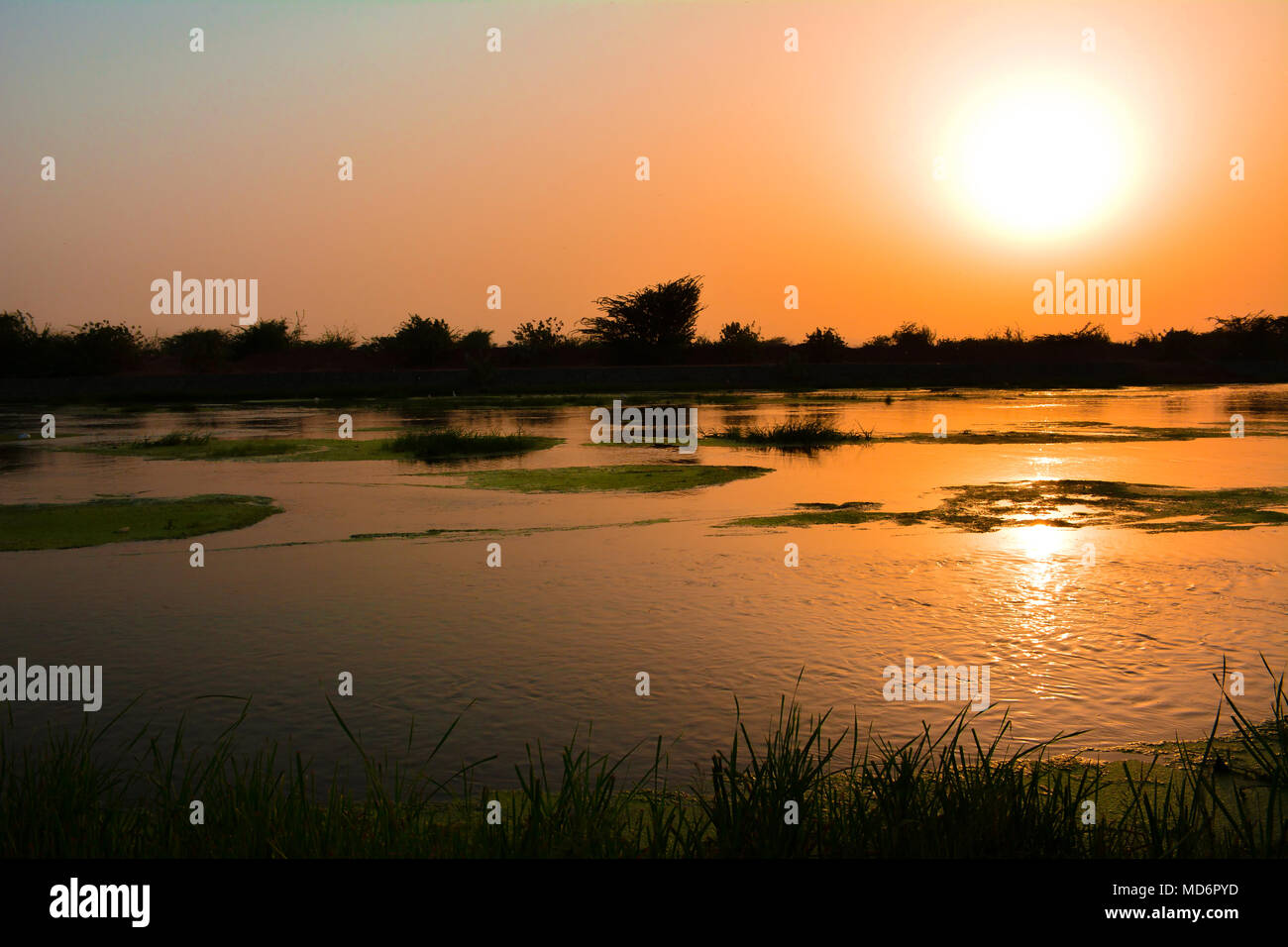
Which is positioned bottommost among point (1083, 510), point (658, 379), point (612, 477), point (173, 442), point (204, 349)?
point (1083, 510)

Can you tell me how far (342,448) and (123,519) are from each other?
908 centimetres

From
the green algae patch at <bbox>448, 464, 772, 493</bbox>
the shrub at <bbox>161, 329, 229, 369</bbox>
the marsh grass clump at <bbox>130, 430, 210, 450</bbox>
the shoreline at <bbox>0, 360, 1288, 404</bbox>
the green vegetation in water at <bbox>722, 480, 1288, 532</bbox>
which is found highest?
the shrub at <bbox>161, 329, 229, 369</bbox>

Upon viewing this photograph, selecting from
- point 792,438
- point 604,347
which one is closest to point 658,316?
point 604,347

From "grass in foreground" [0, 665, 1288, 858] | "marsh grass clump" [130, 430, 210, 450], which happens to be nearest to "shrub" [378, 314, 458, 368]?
"marsh grass clump" [130, 430, 210, 450]

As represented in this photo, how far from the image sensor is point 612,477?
15602 millimetres

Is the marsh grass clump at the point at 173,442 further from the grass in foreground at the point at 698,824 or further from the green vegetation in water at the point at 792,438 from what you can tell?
the grass in foreground at the point at 698,824

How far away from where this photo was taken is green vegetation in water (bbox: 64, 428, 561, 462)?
19688 millimetres

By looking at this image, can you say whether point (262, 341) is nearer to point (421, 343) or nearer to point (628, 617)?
point (421, 343)

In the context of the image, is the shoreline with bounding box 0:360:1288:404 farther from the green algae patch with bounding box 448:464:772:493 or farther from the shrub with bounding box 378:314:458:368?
the green algae patch with bounding box 448:464:772:493

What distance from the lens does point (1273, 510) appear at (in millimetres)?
11555

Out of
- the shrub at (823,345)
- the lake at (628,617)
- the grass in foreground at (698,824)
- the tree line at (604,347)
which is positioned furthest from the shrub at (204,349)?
the grass in foreground at (698,824)

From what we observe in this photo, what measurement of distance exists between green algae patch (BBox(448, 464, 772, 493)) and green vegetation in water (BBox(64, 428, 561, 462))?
329cm
